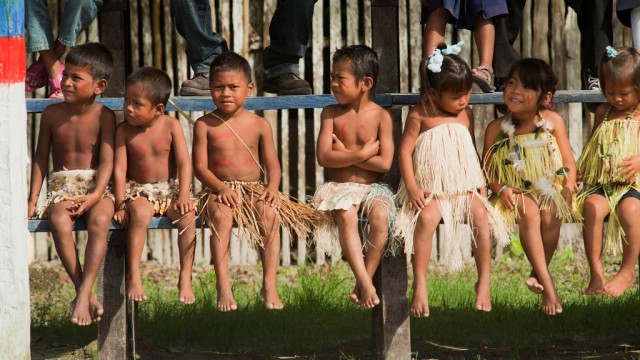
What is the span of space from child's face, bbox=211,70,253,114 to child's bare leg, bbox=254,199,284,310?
52cm

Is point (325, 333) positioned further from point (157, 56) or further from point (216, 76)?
point (157, 56)

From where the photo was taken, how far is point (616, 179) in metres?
5.51

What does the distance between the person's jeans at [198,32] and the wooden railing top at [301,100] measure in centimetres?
36

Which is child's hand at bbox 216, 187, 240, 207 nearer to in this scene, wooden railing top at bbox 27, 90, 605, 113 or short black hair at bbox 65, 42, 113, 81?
wooden railing top at bbox 27, 90, 605, 113

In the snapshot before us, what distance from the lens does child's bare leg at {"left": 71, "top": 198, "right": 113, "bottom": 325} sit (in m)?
5.40

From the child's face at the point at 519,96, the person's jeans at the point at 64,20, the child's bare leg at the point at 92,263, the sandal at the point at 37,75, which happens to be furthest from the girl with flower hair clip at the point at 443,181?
the sandal at the point at 37,75

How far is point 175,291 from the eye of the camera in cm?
818

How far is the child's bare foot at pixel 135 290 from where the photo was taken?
550cm

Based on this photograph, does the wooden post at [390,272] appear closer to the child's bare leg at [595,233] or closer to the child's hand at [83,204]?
the child's bare leg at [595,233]

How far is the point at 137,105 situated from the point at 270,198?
82 cm

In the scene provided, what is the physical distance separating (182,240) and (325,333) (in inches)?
67.7

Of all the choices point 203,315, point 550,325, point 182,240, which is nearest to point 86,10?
point 182,240

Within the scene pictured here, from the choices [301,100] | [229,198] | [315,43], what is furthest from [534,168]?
[315,43]

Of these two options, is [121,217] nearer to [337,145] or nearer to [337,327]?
[337,145]
